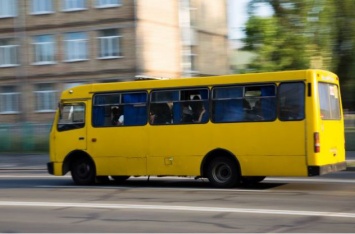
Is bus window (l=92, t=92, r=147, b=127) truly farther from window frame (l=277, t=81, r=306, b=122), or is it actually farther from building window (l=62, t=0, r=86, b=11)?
building window (l=62, t=0, r=86, b=11)

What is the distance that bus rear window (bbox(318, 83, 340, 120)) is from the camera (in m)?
15.6

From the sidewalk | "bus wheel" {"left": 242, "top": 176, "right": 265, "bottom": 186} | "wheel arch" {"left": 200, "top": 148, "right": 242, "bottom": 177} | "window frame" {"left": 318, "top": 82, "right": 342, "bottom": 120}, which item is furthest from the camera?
the sidewalk

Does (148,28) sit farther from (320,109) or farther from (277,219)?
(277,219)

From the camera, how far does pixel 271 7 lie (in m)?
23.7

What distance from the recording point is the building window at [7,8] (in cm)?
4531

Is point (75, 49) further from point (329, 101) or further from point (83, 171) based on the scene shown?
point (329, 101)

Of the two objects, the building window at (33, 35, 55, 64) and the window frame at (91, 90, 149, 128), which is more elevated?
the building window at (33, 35, 55, 64)

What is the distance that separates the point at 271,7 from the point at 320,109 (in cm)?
885

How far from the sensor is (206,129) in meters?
16.6

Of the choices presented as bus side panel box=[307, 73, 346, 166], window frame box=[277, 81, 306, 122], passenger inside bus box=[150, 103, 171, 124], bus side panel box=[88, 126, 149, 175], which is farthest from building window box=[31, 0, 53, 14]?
bus side panel box=[307, 73, 346, 166]

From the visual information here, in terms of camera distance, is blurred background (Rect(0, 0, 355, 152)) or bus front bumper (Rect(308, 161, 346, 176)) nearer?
bus front bumper (Rect(308, 161, 346, 176))

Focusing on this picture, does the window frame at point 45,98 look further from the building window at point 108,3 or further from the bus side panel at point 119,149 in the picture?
the bus side panel at point 119,149

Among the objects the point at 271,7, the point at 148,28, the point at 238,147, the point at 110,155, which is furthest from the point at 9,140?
the point at 238,147

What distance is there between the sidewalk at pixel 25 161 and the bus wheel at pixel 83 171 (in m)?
9.03
